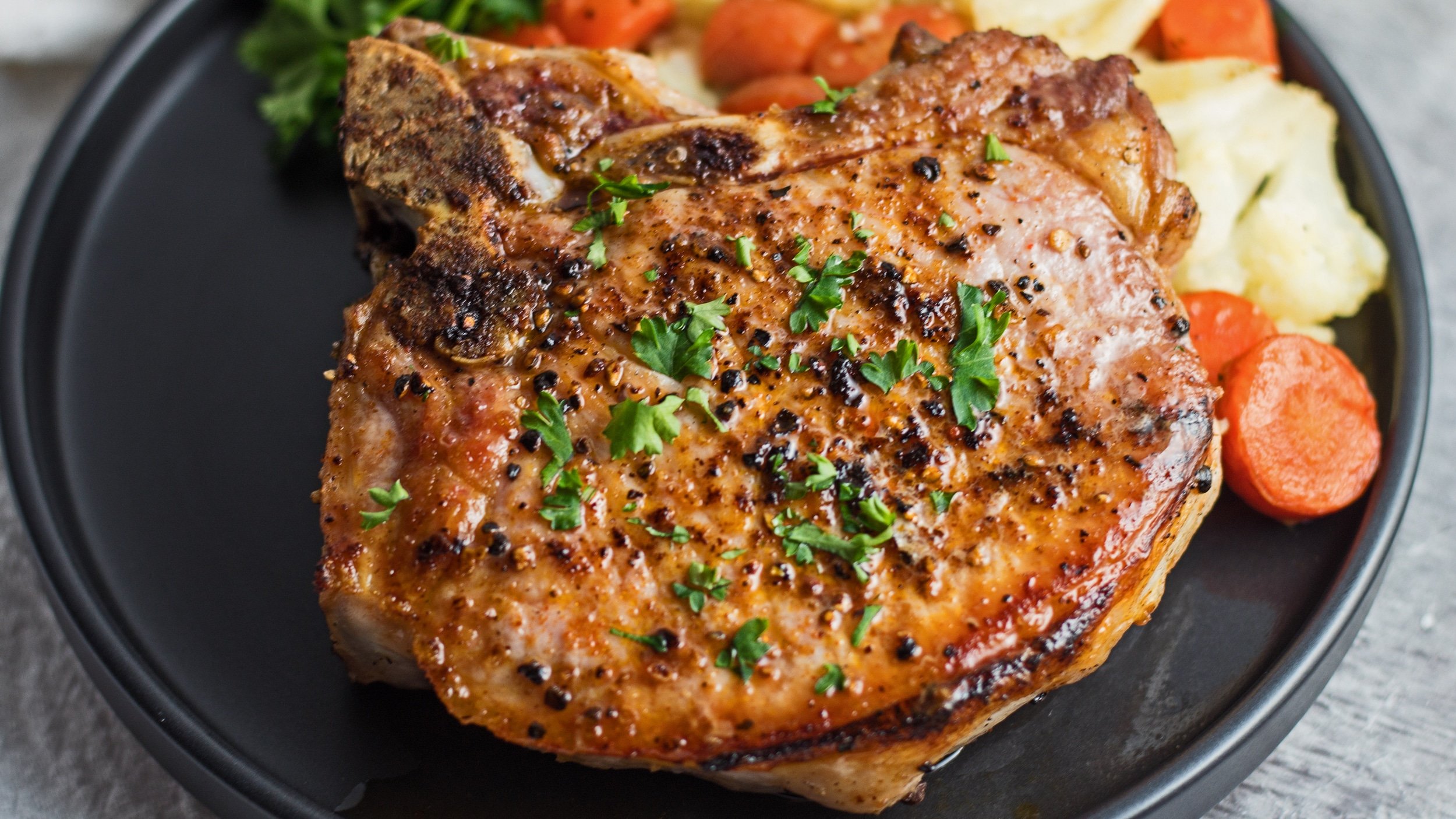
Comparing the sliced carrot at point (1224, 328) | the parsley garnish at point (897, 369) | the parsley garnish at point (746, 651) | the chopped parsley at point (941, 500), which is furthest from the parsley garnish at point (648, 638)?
the sliced carrot at point (1224, 328)

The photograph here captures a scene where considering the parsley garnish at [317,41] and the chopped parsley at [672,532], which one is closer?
the chopped parsley at [672,532]

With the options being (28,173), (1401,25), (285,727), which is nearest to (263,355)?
(285,727)

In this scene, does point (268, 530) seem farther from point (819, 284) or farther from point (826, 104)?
point (826, 104)

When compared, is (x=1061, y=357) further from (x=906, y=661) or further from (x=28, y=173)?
(x=28, y=173)

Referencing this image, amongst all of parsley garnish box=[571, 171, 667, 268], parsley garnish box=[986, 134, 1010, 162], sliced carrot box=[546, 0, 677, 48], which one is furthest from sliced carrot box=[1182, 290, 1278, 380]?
sliced carrot box=[546, 0, 677, 48]

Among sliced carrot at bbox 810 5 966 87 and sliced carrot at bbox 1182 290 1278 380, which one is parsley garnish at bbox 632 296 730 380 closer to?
sliced carrot at bbox 1182 290 1278 380

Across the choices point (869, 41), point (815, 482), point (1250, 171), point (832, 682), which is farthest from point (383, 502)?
point (1250, 171)

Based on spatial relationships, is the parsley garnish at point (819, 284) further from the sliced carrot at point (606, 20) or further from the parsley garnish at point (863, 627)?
the sliced carrot at point (606, 20)
